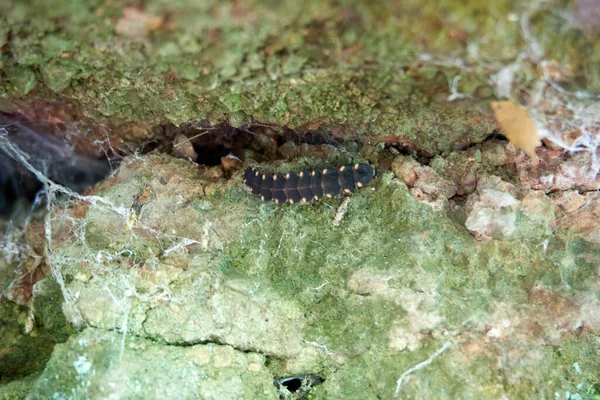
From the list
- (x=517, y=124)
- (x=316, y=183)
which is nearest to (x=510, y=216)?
(x=517, y=124)

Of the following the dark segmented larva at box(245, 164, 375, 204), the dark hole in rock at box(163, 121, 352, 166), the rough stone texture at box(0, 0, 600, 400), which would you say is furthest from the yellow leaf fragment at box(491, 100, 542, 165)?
the dark hole in rock at box(163, 121, 352, 166)

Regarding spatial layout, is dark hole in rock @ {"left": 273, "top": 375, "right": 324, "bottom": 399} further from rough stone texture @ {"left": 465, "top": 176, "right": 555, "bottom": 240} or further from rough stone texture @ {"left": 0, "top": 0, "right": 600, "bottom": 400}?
rough stone texture @ {"left": 465, "top": 176, "right": 555, "bottom": 240}

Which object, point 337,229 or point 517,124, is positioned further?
→ point 337,229

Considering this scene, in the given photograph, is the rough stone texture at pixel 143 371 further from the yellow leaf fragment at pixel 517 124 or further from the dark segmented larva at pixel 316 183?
the yellow leaf fragment at pixel 517 124

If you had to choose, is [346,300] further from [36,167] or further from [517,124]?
[36,167]

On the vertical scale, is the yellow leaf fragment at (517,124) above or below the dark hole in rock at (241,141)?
above

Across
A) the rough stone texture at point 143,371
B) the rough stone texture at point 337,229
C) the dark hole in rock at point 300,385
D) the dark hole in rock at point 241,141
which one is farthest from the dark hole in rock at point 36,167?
the dark hole in rock at point 300,385
